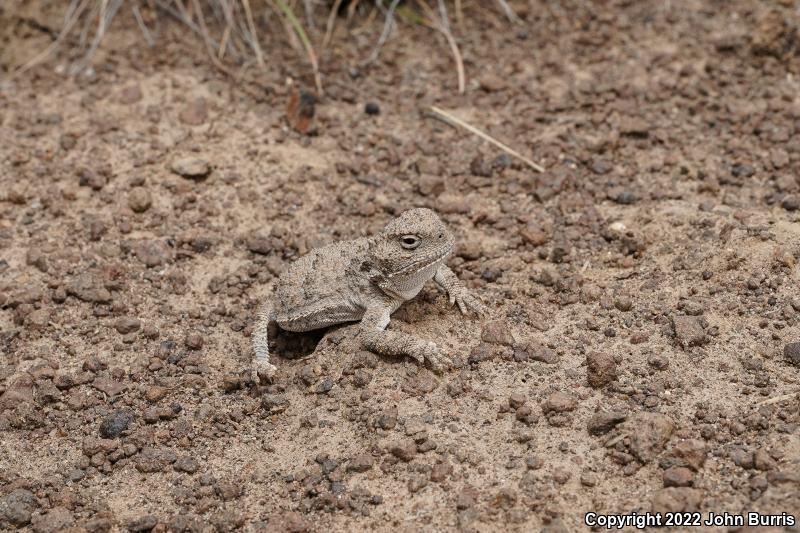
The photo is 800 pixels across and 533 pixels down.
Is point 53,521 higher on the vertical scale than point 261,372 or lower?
lower

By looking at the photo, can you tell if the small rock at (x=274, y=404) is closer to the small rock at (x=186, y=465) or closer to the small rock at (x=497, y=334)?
the small rock at (x=186, y=465)

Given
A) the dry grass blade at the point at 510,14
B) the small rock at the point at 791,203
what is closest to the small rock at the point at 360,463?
the small rock at the point at 791,203

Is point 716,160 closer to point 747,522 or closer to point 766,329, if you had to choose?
point 766,329

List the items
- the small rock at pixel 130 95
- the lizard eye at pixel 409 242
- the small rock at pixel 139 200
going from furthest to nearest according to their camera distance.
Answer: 1. the small rock at pixel 130 95
2. the small rock at pixel 139 200
3. the lizard eye at pixel 409 242

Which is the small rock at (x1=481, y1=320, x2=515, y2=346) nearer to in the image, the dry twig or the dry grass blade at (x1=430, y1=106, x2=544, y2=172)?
the dry twig

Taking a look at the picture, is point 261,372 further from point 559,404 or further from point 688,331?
point 688,331

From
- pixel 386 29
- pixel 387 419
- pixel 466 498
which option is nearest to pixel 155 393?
pixel 387 419
